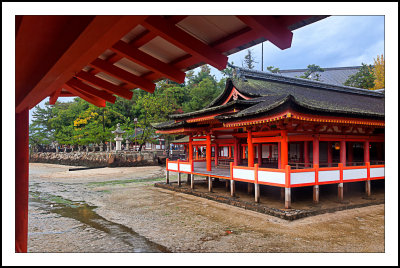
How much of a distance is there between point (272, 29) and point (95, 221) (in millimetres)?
10563

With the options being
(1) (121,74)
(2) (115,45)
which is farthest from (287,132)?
(2) (115,45)

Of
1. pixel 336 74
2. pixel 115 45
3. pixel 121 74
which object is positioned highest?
pixel 336 74

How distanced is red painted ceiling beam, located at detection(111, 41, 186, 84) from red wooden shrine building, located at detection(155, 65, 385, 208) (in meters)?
7.63

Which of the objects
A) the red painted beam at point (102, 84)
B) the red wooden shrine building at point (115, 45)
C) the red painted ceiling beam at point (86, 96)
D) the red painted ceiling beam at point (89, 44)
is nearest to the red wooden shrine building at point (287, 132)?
the red painted ceiling beam at point (86, 96)

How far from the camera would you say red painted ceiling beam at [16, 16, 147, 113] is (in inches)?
74.3

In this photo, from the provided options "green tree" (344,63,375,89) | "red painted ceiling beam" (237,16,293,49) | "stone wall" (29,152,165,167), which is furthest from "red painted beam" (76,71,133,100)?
"green tree" (344,63,375,89)

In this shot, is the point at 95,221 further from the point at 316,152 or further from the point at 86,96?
the point at 316,152

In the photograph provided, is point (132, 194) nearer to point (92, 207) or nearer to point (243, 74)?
point (92, 207)

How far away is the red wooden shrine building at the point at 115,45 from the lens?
212cm

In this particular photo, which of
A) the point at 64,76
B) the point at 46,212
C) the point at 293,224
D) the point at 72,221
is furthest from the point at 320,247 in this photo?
the point at 46,212

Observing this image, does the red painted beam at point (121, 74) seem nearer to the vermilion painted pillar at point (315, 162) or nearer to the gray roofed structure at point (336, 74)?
the vermilion painted pillar at point (315, 162)

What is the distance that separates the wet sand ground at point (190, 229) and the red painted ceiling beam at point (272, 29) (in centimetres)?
642

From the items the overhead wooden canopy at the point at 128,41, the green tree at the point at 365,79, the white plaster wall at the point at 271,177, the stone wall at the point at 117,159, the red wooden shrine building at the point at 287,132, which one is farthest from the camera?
the green tree at the point at 365,79

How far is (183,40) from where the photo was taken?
9.14 feet
